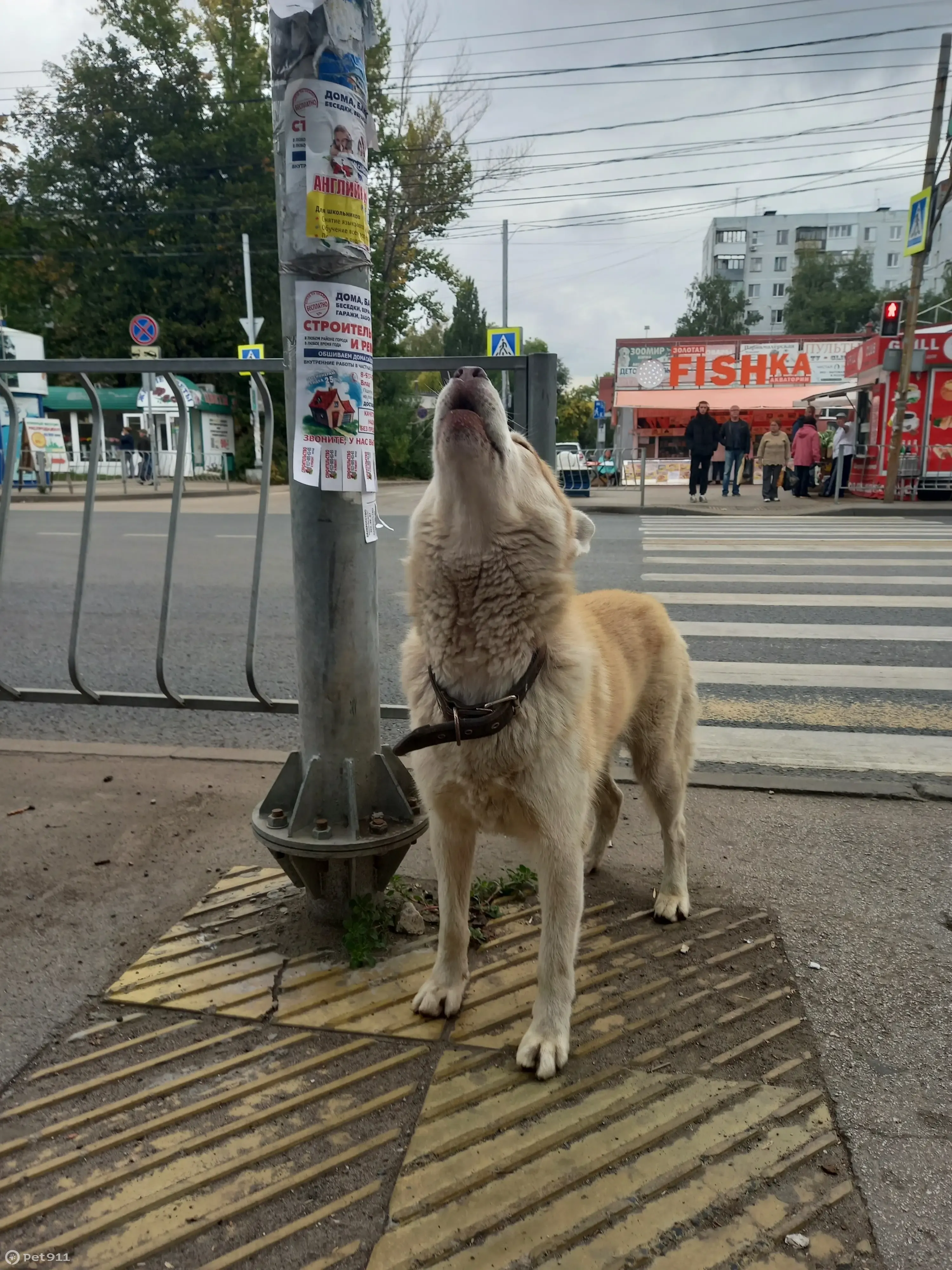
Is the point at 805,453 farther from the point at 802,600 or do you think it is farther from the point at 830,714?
the point at 830,714

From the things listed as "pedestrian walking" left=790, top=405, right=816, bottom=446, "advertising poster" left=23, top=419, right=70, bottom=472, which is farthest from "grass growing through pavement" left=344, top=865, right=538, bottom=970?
"advertising poster" left=23, top=419, right=70, bottom=472

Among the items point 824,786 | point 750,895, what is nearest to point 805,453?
point 824,786

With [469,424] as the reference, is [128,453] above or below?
above

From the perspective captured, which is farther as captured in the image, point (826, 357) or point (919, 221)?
point (826, 357)

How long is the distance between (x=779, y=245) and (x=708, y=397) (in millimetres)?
71299

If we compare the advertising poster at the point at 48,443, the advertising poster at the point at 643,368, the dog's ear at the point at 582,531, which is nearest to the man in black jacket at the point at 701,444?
the advertising poster at the point at 48,443

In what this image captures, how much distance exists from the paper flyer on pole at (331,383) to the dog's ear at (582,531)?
706 millimetres

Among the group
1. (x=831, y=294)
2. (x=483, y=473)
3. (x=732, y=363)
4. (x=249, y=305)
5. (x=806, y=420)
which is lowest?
(x=483, y=473)

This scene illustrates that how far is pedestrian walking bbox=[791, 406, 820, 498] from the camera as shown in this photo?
21.3 m

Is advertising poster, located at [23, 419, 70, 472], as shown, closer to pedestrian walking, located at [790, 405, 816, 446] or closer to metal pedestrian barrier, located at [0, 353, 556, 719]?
metal pedestrian barrier, located at [0, 353, 556, 719]

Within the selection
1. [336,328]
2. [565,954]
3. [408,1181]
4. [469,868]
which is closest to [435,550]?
[336,328]

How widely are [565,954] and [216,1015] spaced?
101cm

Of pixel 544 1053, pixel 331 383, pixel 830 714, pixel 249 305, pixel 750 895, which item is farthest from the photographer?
pixel 249 305

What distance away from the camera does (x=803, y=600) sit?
7.93 meters
